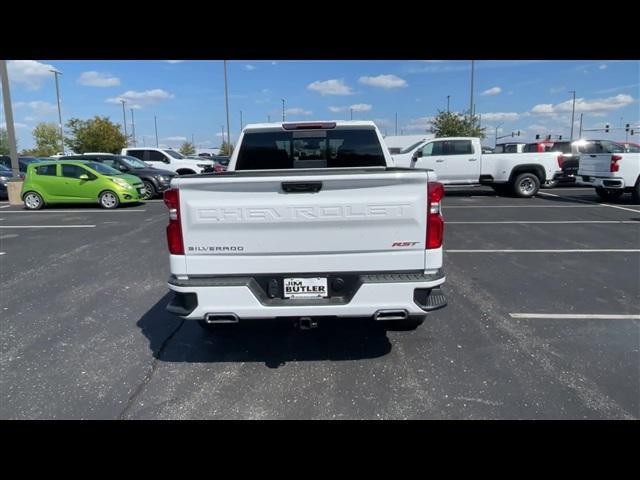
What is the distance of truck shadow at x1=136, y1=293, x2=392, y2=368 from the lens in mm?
3572

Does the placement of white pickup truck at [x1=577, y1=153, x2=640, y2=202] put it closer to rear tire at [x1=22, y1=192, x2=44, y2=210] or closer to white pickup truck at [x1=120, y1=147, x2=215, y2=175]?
white pickup truck at [x1=120, y1=147, x2=215, y2=175]

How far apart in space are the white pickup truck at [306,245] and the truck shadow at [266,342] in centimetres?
73

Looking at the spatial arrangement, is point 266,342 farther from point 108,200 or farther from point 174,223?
point 108,200

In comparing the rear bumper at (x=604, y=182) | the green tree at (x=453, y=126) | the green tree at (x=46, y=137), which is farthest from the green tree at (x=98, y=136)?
the rear bumper at (x=604, y=182)

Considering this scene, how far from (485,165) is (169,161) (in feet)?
47.4

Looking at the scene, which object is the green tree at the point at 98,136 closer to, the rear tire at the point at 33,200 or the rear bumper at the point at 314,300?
the rear tire at the point at 33,200

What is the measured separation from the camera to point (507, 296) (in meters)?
4.96

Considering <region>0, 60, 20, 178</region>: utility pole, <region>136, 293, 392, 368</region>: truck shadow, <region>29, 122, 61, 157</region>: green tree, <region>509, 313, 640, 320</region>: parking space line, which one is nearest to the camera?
<region>136, 293, 392, 368</region>: truck shadow

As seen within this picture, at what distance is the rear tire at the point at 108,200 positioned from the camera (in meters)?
13.0

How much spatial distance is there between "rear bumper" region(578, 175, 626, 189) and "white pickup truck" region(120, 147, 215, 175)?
51.0 ft


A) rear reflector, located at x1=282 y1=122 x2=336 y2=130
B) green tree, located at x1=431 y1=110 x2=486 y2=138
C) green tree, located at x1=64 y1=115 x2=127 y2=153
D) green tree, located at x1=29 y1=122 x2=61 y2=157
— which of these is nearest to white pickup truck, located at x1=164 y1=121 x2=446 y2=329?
rear reflector, located at x1=282 y1=122 x2=336 y2=130

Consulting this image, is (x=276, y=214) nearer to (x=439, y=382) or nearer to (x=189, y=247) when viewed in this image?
(x=189, y=247)

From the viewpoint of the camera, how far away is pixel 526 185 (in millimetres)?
14898
